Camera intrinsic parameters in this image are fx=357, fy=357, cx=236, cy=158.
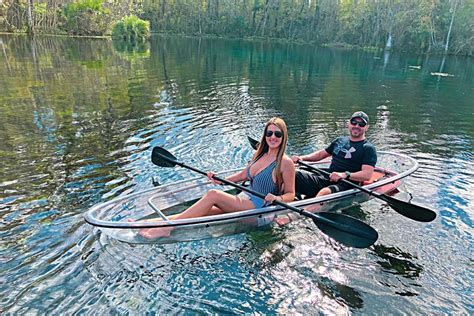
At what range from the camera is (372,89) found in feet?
66.1

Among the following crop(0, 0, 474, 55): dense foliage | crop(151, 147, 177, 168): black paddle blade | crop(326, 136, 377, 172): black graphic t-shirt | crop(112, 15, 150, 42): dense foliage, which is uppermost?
crop(0, 0, 474, 55): dense foliage

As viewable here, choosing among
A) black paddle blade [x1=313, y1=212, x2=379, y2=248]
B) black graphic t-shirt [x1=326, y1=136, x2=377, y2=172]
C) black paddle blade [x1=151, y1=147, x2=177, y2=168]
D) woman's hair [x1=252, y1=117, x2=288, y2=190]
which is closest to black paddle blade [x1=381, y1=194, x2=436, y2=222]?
black graphic t-shirt [x1=326, y1=136, x2=377, y2=172]

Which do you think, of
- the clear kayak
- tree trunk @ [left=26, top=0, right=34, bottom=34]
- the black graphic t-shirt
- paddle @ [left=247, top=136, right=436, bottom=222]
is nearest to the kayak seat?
the clear kayak

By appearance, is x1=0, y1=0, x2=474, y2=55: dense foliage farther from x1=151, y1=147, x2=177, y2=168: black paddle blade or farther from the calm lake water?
x1=151, y1=147, x2=177, y2=168: black paddle blade

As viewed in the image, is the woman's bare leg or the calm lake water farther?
the woman's bare leg

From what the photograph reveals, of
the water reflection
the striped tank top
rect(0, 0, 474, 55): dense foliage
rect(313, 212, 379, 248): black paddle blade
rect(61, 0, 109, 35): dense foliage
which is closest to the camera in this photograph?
rect(313, 212, 379, 248): black paddle blade

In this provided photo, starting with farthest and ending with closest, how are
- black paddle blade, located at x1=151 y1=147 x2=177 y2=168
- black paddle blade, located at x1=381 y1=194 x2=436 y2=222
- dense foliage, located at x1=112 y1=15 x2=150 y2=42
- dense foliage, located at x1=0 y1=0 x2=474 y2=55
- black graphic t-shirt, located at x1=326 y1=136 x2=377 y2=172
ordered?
dense foliage, located at x1=112 y1=15 x2=150 y2=42, dense foliage, located at x1=0 y1=0 x2=474 y2=55, black paddle blade, located at x1=151 y1=147 x2=177 y2=168, black graphic t-shirt, located at x1=326 y1=136 x2=377 y2=172, black paddle blade, located at x1=381 y1=194 x2=436 y2=222

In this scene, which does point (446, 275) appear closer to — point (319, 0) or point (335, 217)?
A: point (335, 217)

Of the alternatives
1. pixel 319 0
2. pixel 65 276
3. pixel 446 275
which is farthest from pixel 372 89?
pixel 319 0

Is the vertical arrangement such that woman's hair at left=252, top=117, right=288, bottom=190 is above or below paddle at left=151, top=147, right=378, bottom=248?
above

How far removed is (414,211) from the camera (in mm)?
5539

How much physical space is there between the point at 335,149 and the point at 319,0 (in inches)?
2701

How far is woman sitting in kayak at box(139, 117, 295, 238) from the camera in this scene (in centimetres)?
496

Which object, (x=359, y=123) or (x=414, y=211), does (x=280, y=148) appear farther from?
(x=414, y=211)
